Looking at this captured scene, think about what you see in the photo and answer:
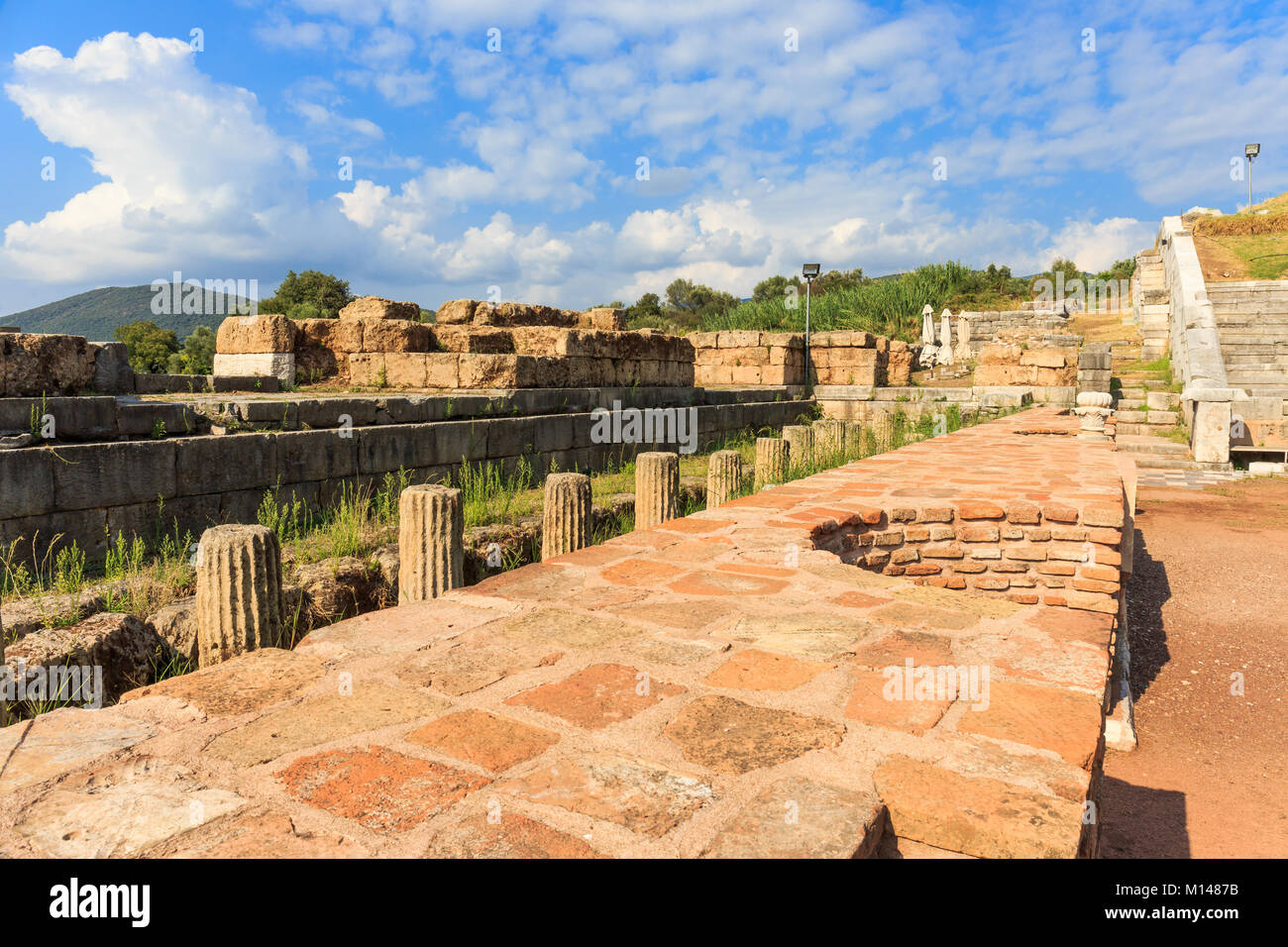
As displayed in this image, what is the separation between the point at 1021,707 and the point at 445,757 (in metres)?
1.43

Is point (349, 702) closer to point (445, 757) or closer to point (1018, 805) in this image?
point (445, 757)

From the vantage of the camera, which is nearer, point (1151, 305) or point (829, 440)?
point (829, 440)

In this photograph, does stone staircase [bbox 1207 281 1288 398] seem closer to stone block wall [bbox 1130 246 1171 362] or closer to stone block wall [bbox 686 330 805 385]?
stone block wall [bbox 1130 246 1171 362]

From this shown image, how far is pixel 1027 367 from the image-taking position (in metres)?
14.9

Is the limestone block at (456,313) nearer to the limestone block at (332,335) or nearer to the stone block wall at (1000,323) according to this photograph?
the limestone block at (332,335)

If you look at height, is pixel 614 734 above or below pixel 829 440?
below

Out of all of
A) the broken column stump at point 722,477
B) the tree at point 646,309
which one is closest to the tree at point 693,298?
the tree at point 646,309

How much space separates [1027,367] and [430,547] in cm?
1400

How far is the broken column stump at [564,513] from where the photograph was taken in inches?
182

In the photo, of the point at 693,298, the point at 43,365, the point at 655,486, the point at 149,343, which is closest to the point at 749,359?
the point at 655,486

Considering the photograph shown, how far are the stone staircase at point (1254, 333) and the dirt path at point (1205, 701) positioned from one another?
6384mm

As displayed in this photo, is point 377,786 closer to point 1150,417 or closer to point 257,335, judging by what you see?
point 257,335

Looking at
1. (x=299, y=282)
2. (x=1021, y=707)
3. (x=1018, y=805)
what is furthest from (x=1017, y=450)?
(x=299, y=282)

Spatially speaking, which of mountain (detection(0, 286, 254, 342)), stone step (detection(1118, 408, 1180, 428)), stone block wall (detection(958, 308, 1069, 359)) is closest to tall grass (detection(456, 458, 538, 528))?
stone step (detection(1118, 408, 1180, 428))
